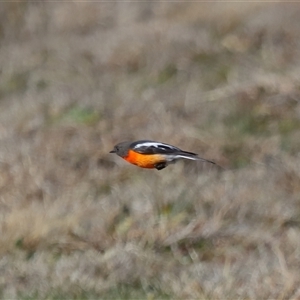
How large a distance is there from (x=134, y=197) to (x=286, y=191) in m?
1.11

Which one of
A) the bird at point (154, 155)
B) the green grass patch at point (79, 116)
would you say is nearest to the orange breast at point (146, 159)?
the bird at point (154, 155)

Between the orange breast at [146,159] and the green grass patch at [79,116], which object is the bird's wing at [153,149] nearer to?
the orange breast at [146,159]

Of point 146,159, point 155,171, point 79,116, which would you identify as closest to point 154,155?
point 146,159

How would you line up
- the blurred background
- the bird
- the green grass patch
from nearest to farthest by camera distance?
the bird < the blurred background < the green grass patch

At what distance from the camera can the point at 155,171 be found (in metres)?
6.97

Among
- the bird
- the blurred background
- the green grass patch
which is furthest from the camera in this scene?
the green grass patch

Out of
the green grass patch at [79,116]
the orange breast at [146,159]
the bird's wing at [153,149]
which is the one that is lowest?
the green grass patch at [79,116]

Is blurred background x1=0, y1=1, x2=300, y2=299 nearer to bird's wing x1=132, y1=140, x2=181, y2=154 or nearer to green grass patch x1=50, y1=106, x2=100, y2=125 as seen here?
green grass patch x1=50, y1=106, x2=100, y2=125

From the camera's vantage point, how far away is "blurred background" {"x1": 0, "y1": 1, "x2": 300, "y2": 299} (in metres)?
5.33

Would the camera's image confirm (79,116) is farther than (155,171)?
Yes

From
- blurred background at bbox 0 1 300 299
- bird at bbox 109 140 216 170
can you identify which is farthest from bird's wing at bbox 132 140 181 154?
blurred background at bbox 0 1 300 299

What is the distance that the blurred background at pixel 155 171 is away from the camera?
533cm

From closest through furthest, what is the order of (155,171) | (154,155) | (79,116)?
(154,155) → (155,171) → (79,116)

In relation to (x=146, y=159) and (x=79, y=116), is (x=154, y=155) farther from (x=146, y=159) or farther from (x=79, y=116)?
(x=79, y=116)
